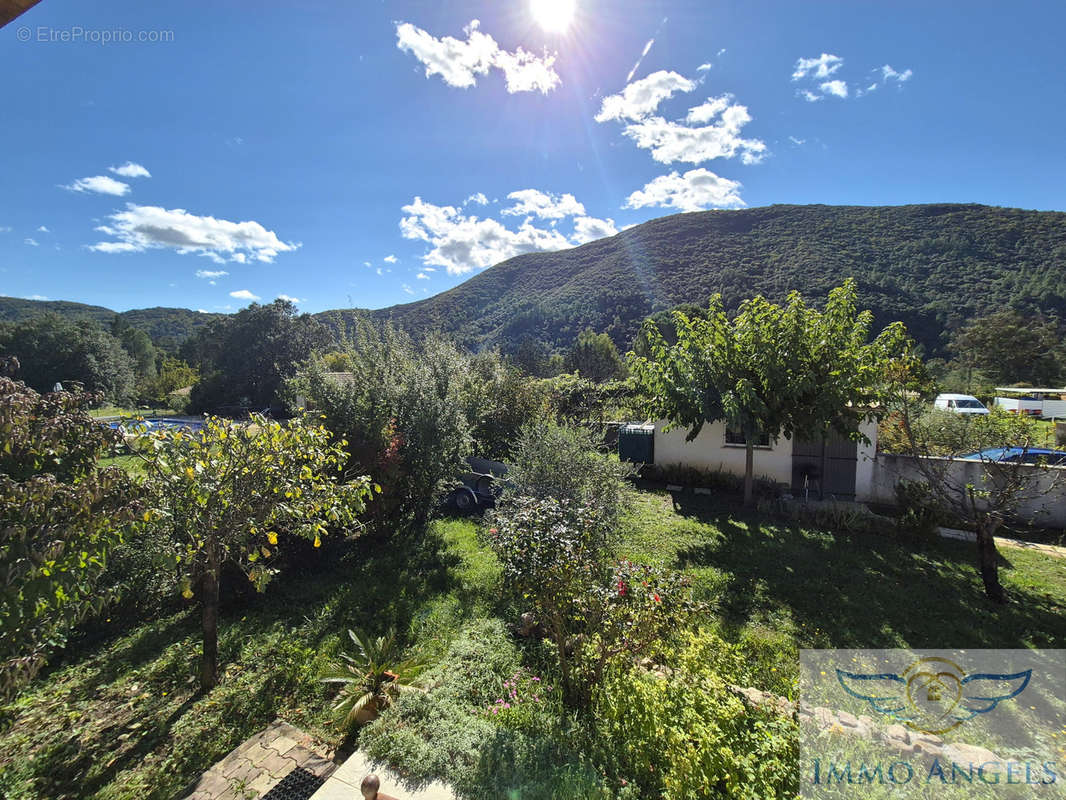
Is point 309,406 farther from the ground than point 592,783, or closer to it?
farther from the ground

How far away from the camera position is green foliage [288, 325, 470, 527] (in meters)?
7.17

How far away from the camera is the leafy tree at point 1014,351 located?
3484 centimetres

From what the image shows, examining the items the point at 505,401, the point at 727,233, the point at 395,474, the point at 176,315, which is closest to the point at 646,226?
the point at 727,233

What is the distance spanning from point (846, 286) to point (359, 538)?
11.0 m

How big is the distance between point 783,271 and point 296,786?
65482 mm

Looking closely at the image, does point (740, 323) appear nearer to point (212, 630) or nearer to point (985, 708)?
point (985, 708)

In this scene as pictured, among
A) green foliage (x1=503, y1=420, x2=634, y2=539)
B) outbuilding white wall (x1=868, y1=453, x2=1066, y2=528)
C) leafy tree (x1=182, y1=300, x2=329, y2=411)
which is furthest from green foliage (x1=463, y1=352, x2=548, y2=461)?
leafy tree (x1=182, y1=300, x2=329, y2=411)

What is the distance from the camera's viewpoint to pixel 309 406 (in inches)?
302

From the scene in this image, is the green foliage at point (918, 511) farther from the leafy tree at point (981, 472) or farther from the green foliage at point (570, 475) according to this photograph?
the green foliage at point (570, 475)

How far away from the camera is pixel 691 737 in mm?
2711

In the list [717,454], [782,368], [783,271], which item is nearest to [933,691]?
[782,368]

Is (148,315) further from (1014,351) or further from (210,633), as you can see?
(1014,351)

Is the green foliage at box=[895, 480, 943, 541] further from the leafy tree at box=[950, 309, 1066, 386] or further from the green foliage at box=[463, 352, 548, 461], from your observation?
the leafy tree at box=[950, 309, 1066, 386]

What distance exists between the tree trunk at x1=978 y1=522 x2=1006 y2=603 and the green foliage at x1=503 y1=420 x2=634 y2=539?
16.0 ft
